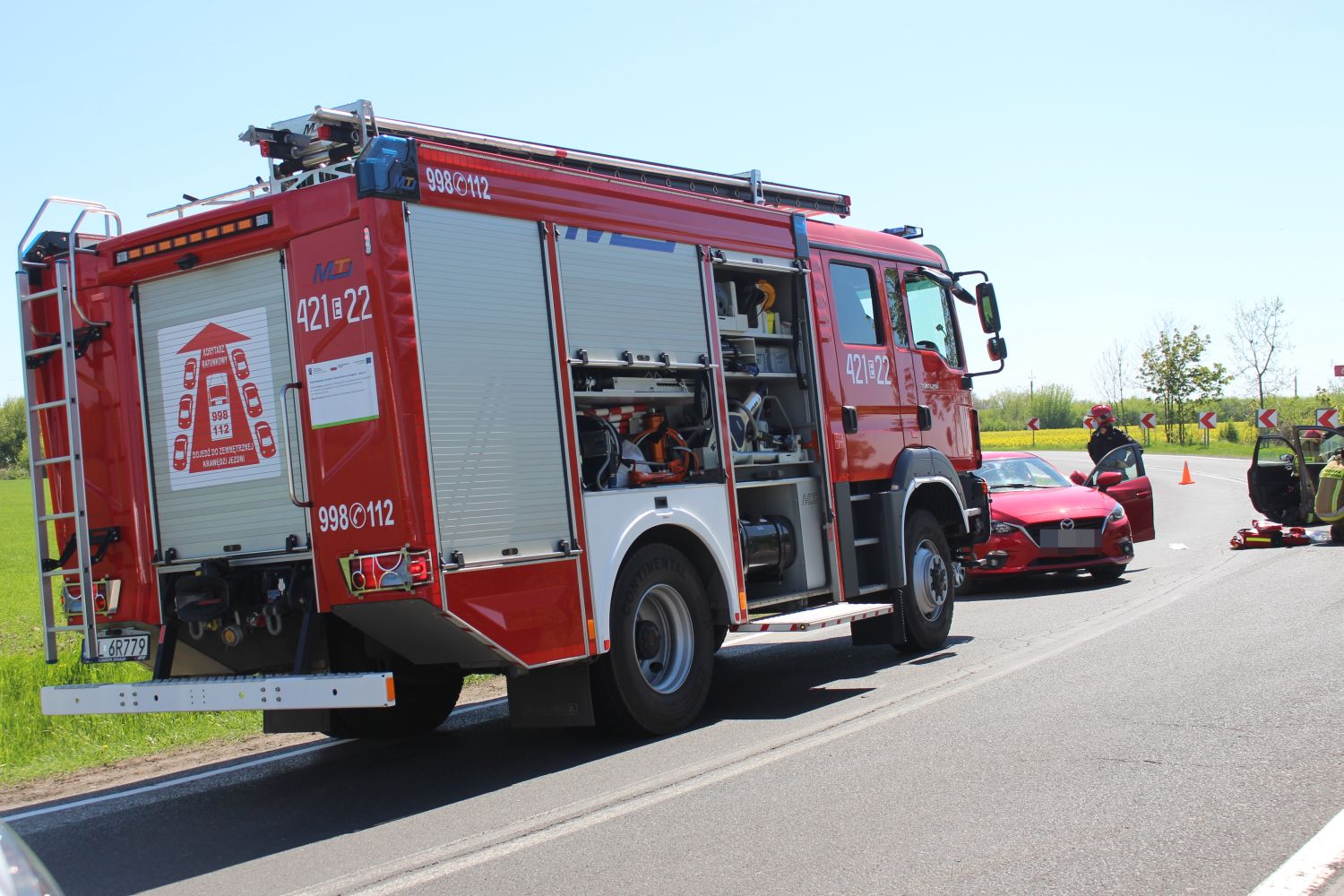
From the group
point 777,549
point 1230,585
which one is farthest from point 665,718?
point 1230,585

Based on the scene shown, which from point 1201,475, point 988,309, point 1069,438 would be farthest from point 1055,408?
point 988,309

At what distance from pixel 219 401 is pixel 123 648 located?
154 cm

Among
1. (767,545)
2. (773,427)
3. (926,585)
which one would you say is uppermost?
(773,427)

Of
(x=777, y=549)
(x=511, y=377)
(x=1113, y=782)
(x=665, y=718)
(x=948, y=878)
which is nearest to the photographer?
(x=948, y=878)

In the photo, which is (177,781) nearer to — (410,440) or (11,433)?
(410,440)

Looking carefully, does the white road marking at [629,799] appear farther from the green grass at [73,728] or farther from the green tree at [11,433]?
the green tree at [11,433]

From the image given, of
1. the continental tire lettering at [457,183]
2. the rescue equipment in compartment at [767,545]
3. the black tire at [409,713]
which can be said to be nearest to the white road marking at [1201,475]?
the rescue equipment in compartment at [767,545]

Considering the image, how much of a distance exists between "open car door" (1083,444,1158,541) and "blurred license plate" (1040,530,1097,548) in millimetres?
1749

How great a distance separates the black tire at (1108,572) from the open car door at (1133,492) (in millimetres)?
952

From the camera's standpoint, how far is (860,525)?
9969 millimetres

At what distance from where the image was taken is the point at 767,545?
29.1ft

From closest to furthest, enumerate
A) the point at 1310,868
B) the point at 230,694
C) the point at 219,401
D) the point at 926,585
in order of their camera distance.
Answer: the point at 1310,868 < the point at 230,694 < the point at 219,401 < the point at 926,585

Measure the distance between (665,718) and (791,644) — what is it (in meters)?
4.61

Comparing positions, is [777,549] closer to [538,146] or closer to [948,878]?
[538,146]
